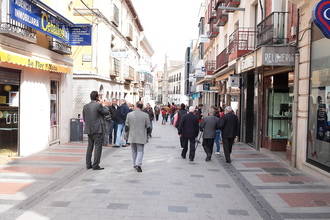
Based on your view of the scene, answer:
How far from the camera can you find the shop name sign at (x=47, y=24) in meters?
9.43

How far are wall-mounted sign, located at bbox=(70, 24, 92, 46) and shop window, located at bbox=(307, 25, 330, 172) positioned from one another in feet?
25.8

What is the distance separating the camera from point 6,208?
5.87 metres

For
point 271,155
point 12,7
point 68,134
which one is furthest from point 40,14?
point 271,155

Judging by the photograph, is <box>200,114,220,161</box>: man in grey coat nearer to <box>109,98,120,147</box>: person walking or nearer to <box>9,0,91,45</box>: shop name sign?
<box>109,98,120,147</box>: person walking

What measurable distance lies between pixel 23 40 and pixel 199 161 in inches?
236

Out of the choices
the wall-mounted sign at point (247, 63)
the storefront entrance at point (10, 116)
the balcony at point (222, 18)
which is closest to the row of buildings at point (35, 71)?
the storefront entrance at point (10, 116)

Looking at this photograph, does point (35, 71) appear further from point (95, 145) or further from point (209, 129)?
Answer: point (209, 129)

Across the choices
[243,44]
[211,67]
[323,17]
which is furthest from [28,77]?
[211,67]

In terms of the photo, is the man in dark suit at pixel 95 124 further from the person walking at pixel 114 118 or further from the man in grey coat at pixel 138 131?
the person walking at pixel 114 118

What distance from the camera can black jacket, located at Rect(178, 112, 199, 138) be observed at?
452 inches

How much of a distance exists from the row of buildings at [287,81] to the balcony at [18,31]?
633 centimetres

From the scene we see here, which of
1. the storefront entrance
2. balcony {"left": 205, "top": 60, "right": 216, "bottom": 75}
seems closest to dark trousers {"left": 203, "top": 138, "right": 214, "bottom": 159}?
the storefront entrance

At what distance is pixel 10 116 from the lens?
10883 millimetres

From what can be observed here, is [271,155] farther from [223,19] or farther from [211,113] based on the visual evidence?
[223,19]
